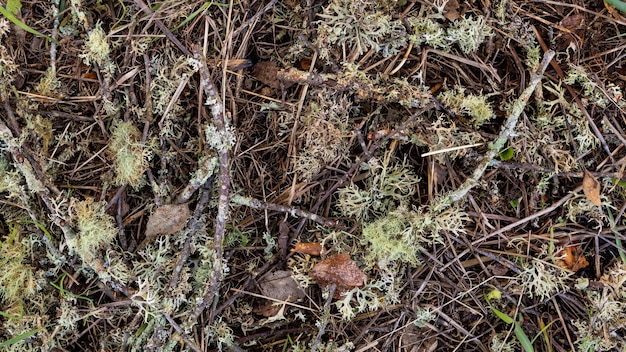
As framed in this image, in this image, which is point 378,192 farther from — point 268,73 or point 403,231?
point 268,73

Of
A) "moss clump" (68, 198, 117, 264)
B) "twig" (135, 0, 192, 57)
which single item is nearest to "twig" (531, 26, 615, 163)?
"twig" (135, 0, 192, 57)

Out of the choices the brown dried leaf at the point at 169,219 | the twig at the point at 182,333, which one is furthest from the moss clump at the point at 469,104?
the twig at the point at 182,333

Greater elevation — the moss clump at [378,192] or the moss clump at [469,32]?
the moss clump at [469,32]

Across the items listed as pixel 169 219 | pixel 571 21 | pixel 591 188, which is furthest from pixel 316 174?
pixel 571 21

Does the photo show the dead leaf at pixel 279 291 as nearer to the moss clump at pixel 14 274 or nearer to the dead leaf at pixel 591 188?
the moss clump at pixel 14 274

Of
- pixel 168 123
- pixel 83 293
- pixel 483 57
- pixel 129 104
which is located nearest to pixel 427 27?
pixel 483 57

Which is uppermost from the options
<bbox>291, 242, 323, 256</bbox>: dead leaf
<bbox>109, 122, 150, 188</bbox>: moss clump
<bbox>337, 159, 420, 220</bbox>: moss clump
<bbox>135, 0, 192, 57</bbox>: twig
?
<bbox>135, 0, 192, 57</bbox>: twig

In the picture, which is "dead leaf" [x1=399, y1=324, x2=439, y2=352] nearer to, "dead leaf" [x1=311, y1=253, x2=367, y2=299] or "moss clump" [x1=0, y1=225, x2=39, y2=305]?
"dead leaf" [x1=311, y1=253, x2=367, y2=299]
